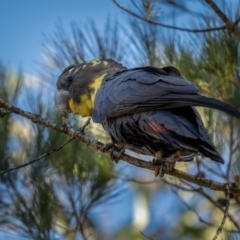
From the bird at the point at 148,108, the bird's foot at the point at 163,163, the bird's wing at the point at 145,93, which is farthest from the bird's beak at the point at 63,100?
the bird's foot at the point at 163,163

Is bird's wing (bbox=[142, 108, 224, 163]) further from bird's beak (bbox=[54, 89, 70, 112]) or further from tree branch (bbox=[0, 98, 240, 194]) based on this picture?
bird's beak (bbox=[54, 89, 70, 112])

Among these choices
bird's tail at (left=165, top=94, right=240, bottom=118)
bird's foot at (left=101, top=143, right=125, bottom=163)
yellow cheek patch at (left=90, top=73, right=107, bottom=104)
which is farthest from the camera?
yellow cheek patch at (left=90, top=73, right=107, bottom=104)

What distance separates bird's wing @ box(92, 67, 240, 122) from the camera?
1.42 meters

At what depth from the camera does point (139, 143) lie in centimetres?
159

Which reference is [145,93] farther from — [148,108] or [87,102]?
[87,102]

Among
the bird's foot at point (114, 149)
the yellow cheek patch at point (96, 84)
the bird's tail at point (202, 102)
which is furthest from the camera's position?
the yellow cheek patch at point (96, 84)

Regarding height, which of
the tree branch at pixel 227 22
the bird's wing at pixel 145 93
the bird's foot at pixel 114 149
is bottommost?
the bird's foot at pixel 114 149

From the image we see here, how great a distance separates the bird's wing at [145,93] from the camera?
1415 millimetres

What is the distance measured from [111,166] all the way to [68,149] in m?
0.18

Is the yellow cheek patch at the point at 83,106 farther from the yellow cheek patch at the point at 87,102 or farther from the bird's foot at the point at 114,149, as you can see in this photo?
the bird's foot at the point at 114,149

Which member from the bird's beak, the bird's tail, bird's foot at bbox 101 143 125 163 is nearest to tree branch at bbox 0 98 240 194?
bird's foot at bbox 101 143 125 163

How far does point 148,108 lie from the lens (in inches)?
58.2

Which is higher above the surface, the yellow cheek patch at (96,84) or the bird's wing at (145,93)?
the yellow cheek patch at (96,84)

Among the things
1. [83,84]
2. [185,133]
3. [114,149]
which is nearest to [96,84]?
[83,84]
